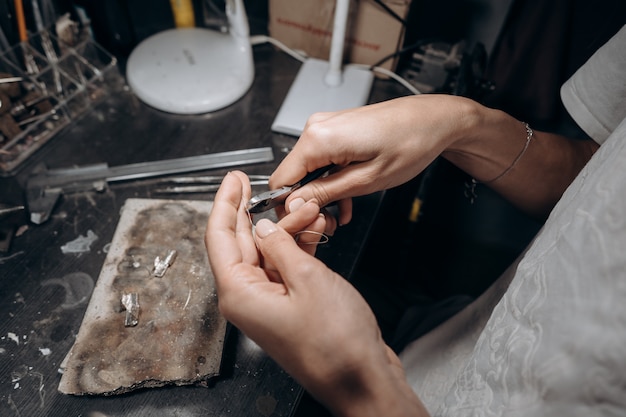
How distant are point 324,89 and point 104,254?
0.64 m

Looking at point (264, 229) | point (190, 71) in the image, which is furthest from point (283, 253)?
point (190, 71)

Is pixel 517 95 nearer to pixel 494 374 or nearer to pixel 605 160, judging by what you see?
pixel 605 160

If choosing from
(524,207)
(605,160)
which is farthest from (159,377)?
(524,207)

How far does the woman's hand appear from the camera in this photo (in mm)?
467

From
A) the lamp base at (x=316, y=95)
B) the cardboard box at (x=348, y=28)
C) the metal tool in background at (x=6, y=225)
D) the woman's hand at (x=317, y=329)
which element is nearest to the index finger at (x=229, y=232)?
the woman's hand at (x=317, y=329)

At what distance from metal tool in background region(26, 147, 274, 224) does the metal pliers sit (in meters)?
0.24

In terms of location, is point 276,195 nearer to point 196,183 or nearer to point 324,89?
point 196,183

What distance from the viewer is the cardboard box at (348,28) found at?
3.13ft

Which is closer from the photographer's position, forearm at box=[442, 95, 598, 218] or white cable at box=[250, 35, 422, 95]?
forearm at box=[442, 95, 598, 218]

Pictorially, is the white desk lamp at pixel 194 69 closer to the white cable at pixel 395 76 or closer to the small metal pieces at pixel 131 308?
the white cable at pixel 395 76

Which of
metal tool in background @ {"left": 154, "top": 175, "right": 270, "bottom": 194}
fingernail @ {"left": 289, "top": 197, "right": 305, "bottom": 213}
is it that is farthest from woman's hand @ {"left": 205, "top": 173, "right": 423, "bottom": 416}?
metal tool in background @ {"left": 154, "top": 175, "right": 270, "bottom": 194}

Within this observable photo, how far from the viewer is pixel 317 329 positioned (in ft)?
1.54

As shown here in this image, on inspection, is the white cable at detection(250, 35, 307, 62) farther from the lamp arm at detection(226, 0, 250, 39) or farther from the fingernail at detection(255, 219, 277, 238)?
the fingernail at detection(255, 219, 277, 238)

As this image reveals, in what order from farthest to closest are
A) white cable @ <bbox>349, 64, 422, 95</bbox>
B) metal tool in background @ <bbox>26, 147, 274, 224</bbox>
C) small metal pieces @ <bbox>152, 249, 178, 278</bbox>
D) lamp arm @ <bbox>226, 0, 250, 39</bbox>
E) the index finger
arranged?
white cable @ <bbox>349, 64, 422, 95</bbox> → lamp arm @ <bbox>226, 0, 250, 39</bbox> → metal tool in background @ <bbox>26, 147, 274, 224</bbox> → small metal pieces @ <bbox>152, 249, 178, 278</bbox> → the index finger
